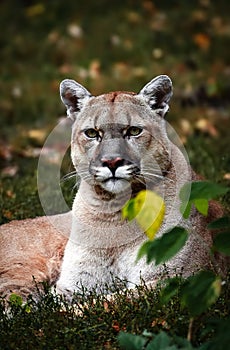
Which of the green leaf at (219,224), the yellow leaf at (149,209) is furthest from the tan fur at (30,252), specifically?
the yellow leaf at (149,209)

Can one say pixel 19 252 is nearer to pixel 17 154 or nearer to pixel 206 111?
pixel 17 154

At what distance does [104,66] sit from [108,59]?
24 cm

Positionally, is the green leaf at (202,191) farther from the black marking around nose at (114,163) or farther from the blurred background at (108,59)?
the blurred background at (108,59)

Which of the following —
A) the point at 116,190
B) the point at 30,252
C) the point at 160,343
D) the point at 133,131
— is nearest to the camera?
the point at 160,343

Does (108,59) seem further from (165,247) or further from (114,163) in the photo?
(165,247)

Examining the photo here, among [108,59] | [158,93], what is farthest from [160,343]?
[108,59]

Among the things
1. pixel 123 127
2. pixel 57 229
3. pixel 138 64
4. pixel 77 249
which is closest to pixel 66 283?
pixel 77 249

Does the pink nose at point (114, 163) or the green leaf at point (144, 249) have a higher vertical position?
the pink nose at point (114, 163)

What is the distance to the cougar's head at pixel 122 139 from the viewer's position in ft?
15.5

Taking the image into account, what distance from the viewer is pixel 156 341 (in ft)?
11.2

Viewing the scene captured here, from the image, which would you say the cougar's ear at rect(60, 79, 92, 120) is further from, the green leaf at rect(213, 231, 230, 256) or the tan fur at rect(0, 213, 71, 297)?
the green leaf at rect(213, 231, 230, 256)

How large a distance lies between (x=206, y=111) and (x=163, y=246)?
723cm

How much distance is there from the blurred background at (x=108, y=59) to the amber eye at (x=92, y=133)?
3342 mm

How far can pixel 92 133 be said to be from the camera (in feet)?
16.3
